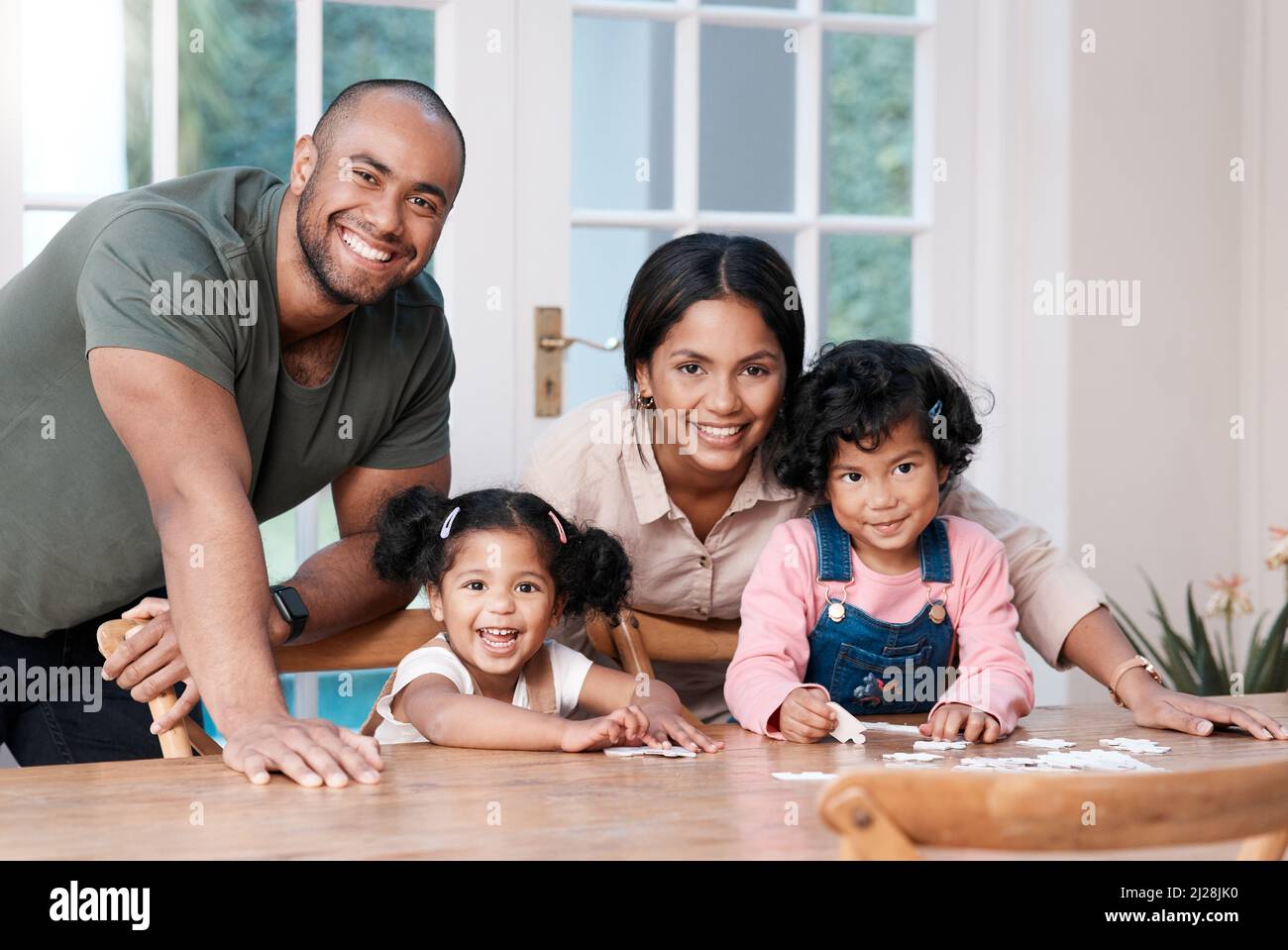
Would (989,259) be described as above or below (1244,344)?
above

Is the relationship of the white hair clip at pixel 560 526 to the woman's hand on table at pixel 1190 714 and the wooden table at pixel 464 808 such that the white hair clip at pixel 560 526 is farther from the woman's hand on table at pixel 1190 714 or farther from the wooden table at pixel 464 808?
the woman's hand on table at pixel 1190 714

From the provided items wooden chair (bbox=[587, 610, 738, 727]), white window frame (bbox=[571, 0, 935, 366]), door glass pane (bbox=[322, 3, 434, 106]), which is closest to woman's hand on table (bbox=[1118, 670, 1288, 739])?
wooden chair (bbox=[587, 610, 738, 727])

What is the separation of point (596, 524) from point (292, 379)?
1.64ft

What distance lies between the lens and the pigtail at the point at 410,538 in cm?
190

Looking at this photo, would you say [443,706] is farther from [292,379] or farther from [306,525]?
[306,525]

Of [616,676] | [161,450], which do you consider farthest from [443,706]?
[161,450]

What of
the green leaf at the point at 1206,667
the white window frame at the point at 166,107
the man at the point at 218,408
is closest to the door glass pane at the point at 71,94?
the white window frame at the point at 166,107

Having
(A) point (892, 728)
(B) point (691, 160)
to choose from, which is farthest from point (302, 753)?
(B) point (691, 160)

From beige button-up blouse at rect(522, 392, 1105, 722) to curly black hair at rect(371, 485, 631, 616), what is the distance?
132 mm

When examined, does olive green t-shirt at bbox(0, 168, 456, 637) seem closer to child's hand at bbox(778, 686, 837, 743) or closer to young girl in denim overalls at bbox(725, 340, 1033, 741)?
young girl in denim overalls at bbox(725, 340, 1033, 741)

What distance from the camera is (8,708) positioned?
6.79ft

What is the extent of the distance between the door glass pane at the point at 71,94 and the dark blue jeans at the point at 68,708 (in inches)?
45.9
